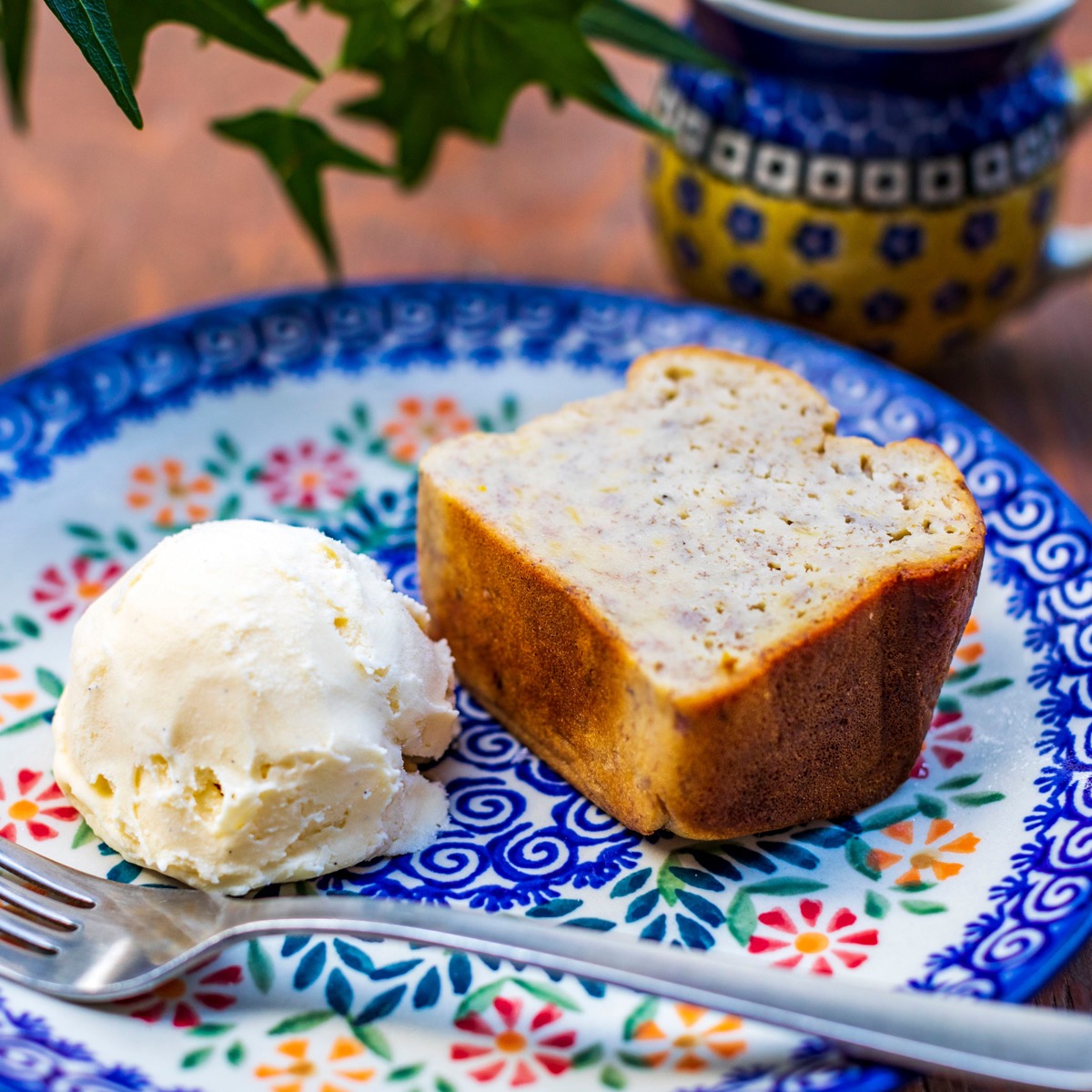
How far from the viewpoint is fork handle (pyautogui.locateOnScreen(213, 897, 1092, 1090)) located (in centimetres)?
113

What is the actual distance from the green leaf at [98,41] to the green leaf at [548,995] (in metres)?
1.11

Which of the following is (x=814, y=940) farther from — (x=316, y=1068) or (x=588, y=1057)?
(x=316, y=1068)

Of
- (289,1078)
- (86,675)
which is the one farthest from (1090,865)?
(86,675)

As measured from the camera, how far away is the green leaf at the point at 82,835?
152cm

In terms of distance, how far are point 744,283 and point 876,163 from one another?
1.08 ft

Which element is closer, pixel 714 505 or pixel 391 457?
pixel 714 505

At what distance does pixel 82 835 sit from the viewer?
60.4 inches

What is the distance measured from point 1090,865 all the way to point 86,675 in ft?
3.92

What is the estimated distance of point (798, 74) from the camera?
224 centimetres

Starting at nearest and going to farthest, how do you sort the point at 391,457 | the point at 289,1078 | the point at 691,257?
the point at 289,1078 < the point at 391,457 < the point at 691,257

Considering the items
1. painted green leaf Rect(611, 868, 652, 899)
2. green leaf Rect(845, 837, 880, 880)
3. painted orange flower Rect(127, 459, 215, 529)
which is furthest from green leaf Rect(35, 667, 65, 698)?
green leaf Rect(845, 837, 880, 880)

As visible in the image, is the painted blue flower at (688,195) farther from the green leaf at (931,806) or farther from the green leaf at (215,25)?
the green leaf at (931,806)

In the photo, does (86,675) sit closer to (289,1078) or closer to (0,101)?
(289,1078)

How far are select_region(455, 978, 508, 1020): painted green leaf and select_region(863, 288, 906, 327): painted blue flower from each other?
4.87ft
